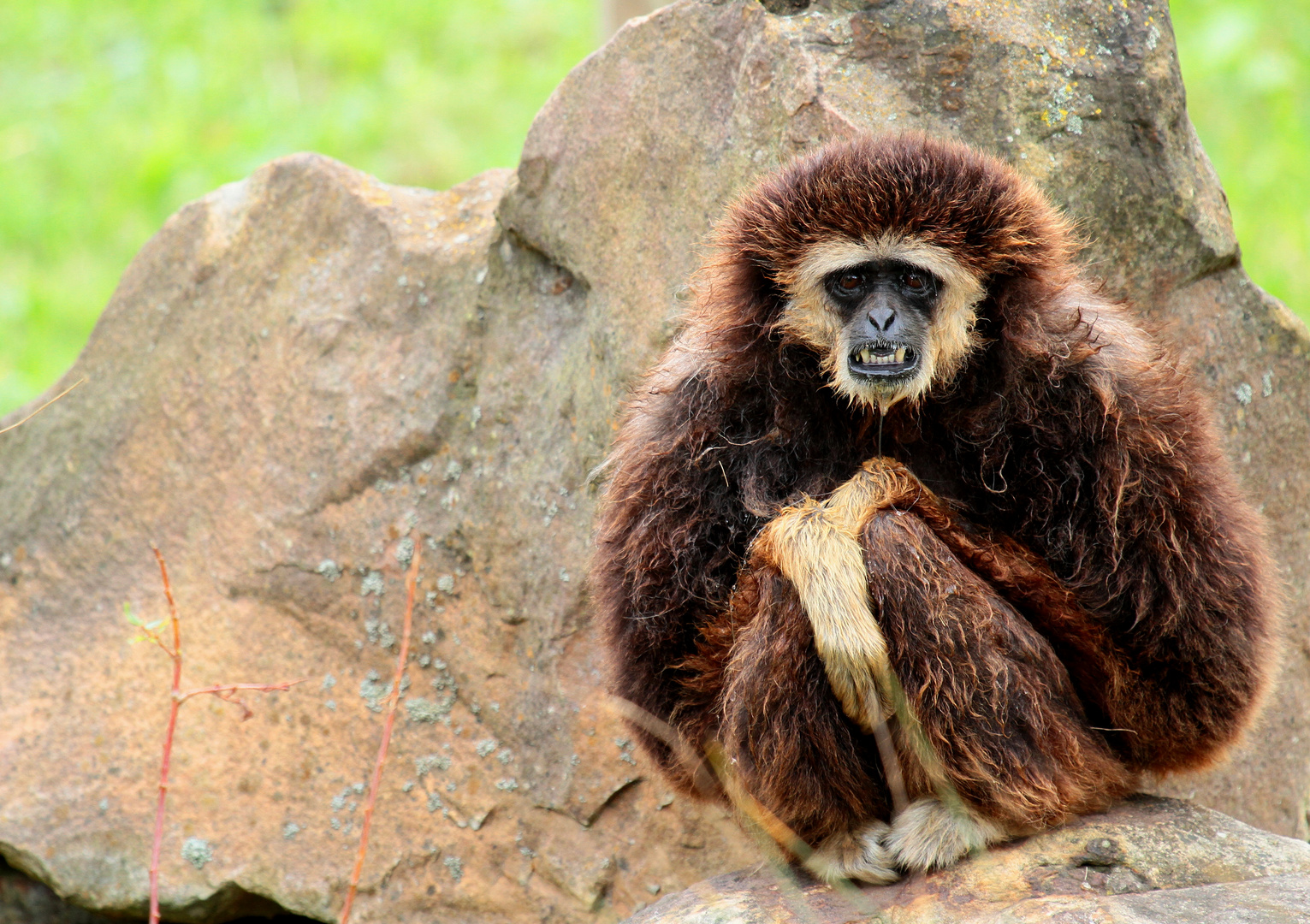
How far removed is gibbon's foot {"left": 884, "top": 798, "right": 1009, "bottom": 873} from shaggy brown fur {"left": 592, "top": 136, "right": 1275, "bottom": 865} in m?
0.03

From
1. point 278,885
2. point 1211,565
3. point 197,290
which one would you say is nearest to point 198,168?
point 197,290

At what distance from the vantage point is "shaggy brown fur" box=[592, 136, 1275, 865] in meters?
4.07

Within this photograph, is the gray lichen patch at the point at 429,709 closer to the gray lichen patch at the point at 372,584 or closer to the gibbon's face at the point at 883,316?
the gray lichen patch at the point at 372,584

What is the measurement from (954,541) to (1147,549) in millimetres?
614

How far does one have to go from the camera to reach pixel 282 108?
1142 cm

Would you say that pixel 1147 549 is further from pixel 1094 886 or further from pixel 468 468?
pixel 468 468

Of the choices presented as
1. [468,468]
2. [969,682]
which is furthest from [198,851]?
[969,682]

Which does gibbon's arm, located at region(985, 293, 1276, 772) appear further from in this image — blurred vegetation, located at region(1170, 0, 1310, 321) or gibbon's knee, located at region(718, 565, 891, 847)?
blurred vegetation, located at region(1170, 0, 1310, 321)

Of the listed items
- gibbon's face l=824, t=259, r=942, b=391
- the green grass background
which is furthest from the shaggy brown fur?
the green grass background

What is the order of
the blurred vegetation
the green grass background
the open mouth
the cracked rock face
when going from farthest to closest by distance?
the green grass background, the blurred vegetation, the cracked rock face, the open mouth

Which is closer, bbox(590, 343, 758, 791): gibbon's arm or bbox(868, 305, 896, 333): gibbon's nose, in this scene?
bbox(868, 305, 896, 333): gibbon's nose

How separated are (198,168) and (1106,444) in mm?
8653

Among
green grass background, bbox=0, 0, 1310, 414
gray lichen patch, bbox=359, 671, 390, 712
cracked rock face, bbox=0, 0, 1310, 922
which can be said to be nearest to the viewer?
cracked rock face, bbox=0, 0, 1310, 922

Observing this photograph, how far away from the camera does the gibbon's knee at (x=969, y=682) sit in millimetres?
4012
